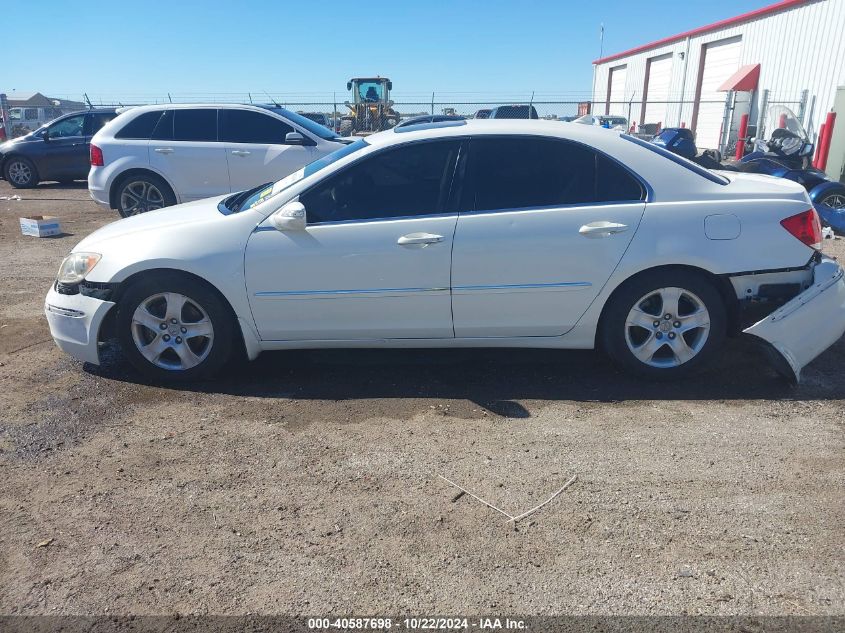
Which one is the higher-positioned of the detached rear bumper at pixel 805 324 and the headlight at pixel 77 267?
the headlight at pixel 77 267

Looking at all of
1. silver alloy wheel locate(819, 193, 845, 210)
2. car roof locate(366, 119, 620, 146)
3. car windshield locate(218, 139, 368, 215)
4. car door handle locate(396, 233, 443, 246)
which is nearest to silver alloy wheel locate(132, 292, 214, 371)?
car windshield locate(218, 139, 368, 215)

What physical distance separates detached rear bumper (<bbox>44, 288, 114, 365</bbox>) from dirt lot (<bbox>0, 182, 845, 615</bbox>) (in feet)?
0.78

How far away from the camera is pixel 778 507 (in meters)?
3.05

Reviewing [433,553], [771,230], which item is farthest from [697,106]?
[433,553]

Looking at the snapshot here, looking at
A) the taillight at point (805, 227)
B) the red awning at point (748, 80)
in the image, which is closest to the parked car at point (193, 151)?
the taillight at point (805, 227)

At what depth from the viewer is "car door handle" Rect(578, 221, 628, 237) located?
4.12m

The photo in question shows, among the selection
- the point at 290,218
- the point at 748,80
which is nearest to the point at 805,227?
the point at 290,218

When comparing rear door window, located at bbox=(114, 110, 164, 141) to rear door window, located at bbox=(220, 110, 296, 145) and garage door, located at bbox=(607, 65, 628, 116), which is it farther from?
garage door, located at bbox=(607, 65, 628, 116)

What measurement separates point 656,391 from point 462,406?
1245mm

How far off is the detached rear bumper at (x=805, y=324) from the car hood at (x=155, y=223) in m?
3.51

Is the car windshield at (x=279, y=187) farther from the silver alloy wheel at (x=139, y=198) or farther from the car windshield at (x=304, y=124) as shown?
the silver alloy wheel at (x=139, y=198)

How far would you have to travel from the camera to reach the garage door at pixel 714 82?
28406mm

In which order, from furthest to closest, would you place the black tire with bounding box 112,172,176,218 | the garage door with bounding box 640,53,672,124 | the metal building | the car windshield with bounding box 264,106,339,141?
the garage door with bounding box 640,53,672,124 < the metal building < the car windshield with bounding box 264,106,339,141 < the black tire with bounding box 112,172,176,218

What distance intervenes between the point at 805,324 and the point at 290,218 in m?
3.21
